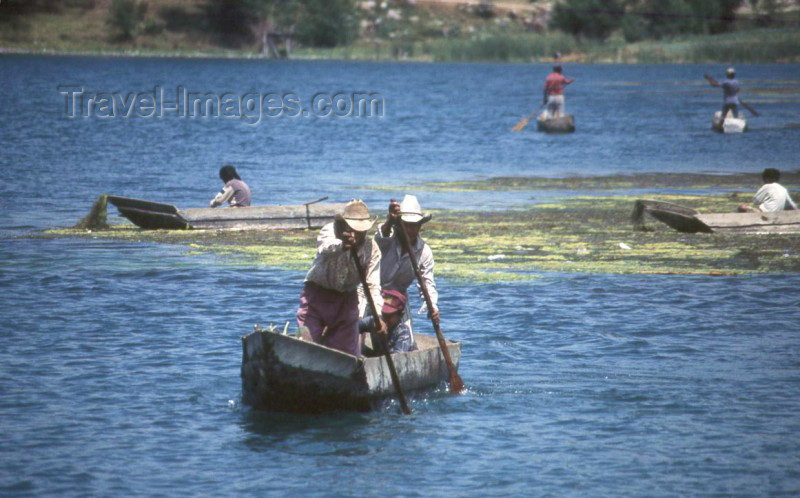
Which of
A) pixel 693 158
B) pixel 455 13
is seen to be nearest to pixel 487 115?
pixel 693 158

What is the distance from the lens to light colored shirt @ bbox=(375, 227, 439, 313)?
12516 mm

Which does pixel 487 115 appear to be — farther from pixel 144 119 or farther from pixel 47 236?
pixel 47 236

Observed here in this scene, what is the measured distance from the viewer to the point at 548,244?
21375 millimetres

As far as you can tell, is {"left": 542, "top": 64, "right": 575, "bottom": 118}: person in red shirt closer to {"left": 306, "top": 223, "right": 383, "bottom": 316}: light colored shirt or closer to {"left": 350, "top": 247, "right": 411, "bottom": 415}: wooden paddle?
{"left": 350, "top": 247, "right": 411, "bottom": 415}: wooden paddle

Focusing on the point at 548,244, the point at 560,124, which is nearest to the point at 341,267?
the point at 548,244

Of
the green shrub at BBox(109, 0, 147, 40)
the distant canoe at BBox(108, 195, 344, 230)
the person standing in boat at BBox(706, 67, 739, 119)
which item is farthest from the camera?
the green shrub at BBox(109, 0, 147, 40)

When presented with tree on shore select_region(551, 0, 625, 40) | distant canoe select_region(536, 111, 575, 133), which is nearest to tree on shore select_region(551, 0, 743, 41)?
tree on shore select_region(551, 0, 625, 40)

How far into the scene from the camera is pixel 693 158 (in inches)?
1556

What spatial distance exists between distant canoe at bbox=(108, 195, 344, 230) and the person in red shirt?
815 inches

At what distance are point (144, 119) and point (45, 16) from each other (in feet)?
255

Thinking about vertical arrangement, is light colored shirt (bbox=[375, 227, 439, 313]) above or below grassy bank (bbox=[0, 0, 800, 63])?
below

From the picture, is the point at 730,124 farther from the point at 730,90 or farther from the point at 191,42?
the point at 191,42

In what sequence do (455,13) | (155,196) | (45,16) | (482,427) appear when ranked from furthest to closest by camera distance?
(455,13) < (45,16) < (155,196) < (482,427)

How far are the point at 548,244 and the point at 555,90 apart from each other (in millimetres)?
24851
